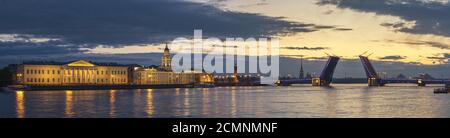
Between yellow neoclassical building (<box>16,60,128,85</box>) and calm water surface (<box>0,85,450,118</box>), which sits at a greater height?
yellow neoclassical building (<box>16,60,128,85</box>)

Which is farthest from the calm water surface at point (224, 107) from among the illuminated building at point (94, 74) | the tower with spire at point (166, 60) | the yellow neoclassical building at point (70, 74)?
the tower with spire at point (166, 60)

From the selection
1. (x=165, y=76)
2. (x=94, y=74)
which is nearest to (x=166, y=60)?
(x=165, y=76)

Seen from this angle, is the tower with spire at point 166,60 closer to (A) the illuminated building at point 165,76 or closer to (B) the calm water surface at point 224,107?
(A) the illuminated building at point 165,76

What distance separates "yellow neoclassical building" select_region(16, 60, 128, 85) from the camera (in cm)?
5632

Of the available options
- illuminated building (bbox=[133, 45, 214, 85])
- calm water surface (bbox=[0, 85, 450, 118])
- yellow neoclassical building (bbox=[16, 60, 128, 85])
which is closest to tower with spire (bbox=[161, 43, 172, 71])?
illuminated building (bbox=[133, 45, 214, 85])

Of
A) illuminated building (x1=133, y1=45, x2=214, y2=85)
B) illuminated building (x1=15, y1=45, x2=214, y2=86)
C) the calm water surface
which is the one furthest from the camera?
illuminated building (x1=133, y1=45, x2=214, y2=85)

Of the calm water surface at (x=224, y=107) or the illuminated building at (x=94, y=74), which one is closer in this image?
the calm water surface at (x=224, y=107)

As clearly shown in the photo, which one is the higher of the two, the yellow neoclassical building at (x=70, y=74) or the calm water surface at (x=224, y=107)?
the yellow neoclassical building at (x=70, y=74)

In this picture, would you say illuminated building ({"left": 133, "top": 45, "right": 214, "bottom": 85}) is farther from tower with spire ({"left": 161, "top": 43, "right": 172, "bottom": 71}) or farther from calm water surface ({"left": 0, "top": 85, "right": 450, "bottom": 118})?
calm water surface ({"left": 0, "top": 85, "right": 450, "bottom": 118})

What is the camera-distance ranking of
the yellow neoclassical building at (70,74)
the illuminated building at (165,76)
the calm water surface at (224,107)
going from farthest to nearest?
the illuminated building at (165,76) < the yellow neoclassical building at (70,74) < the calm water surface at (224,107)

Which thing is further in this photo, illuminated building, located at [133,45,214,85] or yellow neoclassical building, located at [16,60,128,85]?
illuminated building, located at [133,45,214,85]

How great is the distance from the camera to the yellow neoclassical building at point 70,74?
185 ft
